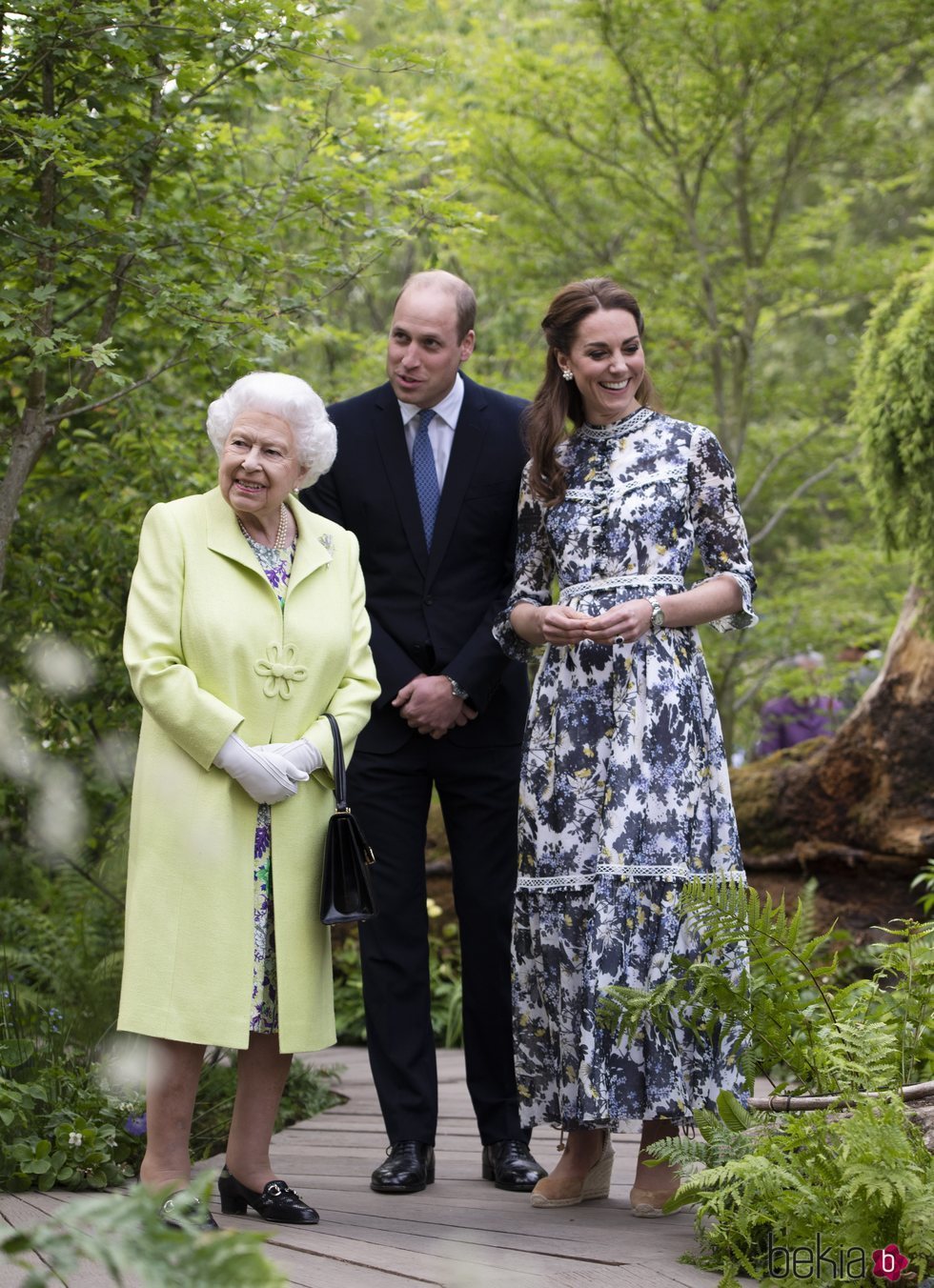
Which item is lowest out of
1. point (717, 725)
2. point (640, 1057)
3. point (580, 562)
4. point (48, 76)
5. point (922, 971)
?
point (640, 1057)

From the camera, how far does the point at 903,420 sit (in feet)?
18.4

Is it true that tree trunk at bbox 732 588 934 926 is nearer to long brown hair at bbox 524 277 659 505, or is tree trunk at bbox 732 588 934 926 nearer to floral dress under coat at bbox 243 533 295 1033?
long brown hair at bbox 524 277 659 505

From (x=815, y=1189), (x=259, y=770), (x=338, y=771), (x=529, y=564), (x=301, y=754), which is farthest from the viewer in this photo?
(x=529, y=564)

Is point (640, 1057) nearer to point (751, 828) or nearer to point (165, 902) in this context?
point (165, 902)

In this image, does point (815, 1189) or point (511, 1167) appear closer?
point (815, 1189)

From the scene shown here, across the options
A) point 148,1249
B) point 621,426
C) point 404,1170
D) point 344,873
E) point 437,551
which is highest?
point 621,426

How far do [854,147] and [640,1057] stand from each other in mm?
7040

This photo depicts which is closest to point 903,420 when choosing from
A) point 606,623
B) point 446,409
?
point 446,409

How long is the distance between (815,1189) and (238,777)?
4.62ft

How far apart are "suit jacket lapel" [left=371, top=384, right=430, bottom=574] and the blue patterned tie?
26 mm

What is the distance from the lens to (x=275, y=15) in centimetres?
420

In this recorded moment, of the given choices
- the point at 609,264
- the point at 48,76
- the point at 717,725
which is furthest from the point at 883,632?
the point at 48,76

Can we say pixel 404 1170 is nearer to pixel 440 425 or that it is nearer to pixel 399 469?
pixel 399 469

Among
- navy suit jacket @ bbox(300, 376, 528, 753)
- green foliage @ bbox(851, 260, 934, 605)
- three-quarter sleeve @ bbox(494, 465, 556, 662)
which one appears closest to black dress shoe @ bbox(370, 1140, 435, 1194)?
navy suit jacket @ bbox(300, 376, 528, 753)
